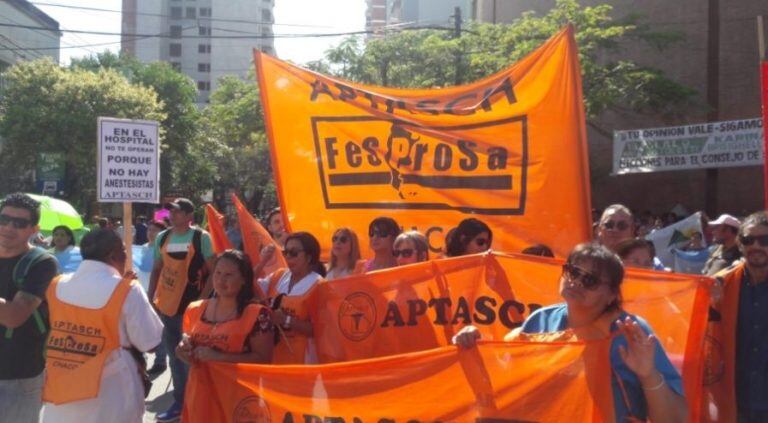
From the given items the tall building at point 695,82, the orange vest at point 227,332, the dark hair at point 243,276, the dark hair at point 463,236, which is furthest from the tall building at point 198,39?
the orange vest at point 227,332

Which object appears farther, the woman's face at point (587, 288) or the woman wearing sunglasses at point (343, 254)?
the woman wearing sunglasses at point (343, 254)

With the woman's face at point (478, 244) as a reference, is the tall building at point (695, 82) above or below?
above

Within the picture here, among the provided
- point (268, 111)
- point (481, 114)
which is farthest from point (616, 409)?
point (268, 111)

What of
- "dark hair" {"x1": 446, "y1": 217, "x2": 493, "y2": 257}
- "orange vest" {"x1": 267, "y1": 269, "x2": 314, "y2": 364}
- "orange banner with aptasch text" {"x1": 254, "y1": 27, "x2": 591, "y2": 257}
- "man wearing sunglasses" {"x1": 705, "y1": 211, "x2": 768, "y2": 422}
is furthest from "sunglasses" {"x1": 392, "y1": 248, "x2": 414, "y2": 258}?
"man wearing sunglasses" {"x1": 705, "y1": 211, "x2": 768, "y2": 422}

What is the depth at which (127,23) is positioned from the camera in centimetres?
8844

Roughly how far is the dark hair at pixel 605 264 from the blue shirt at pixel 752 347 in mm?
1070

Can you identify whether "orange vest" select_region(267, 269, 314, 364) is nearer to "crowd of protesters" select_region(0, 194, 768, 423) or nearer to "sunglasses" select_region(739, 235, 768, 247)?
"crowd of protesters" select_region(0, 194, 768, 423)

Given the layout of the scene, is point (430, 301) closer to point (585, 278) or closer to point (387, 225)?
point (387, 225)

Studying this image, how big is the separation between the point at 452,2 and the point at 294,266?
61812 mm

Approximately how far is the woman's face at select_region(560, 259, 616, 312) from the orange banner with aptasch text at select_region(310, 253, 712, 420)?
96 cm

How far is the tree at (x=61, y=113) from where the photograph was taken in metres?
38.1

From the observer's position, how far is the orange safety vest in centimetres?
508

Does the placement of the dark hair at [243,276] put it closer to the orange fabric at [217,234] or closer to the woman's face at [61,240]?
the orange fabric at [217,234]

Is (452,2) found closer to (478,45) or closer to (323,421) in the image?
(478,45)
